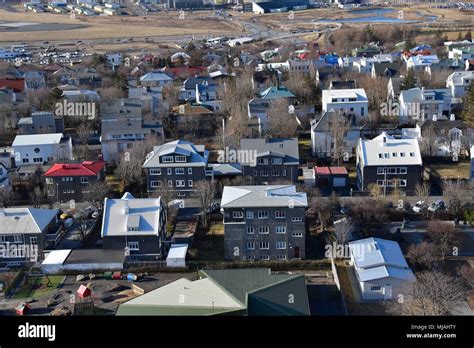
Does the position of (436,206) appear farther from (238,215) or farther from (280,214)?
(238,215)

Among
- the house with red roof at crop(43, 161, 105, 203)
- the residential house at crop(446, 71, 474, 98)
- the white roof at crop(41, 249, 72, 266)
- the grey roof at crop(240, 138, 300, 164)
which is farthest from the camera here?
the residential house at crop(446, 71, 474, 98)

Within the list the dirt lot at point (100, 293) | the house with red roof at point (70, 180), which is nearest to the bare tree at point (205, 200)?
the dirt lot at point (100, 293)

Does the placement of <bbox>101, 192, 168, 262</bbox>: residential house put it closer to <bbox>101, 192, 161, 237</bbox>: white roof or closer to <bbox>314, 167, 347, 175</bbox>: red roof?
<bbox>101, 192, 161, 237</bbox>: white roof

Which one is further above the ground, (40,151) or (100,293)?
(40,151)

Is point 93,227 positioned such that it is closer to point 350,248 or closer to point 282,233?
point 282,233

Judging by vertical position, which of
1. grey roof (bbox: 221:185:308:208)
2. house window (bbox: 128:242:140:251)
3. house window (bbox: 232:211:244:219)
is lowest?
house window (bbox: 128:242:140:251)

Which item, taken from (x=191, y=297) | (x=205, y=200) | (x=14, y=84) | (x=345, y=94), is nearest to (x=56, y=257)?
(x=205, y=200)

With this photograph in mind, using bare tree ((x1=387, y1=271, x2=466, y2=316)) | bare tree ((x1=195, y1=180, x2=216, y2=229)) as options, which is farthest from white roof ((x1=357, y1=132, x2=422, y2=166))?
bare tree ((x1=387, y1=271, x2=466, y2=316))
